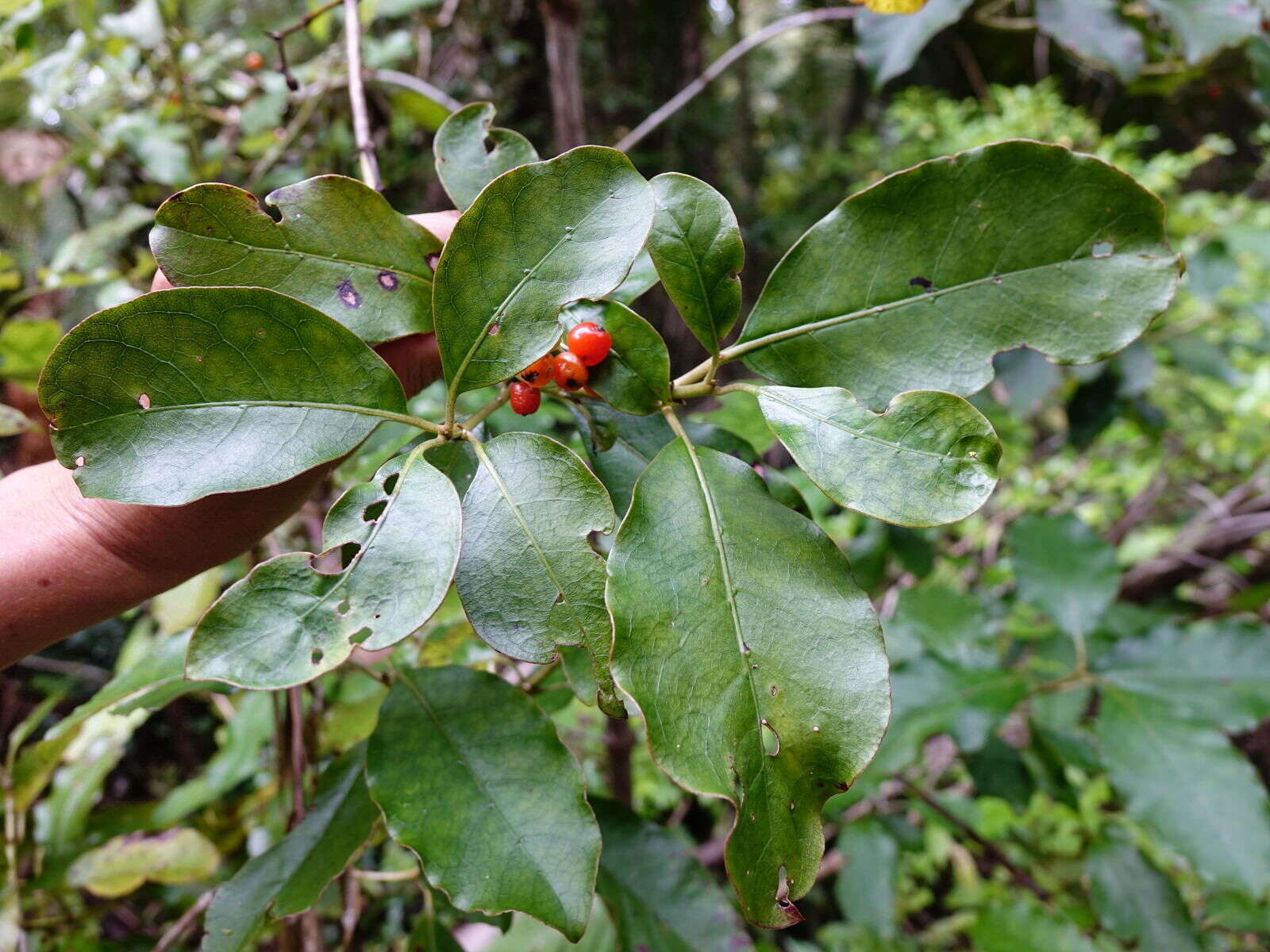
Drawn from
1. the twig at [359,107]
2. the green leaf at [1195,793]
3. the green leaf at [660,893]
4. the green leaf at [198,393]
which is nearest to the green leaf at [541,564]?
the green leaf at [198,393]

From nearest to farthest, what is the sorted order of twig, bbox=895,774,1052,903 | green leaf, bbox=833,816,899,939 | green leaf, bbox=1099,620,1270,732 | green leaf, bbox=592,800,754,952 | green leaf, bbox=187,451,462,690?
green leaf, bbox=187,451,462,690
green leaf, bbox=592,800,754,952
green leaf, bbox=1099,620,1270,732
twig, bbox=895,774,1052,903
green leaf, bbox=833,816,899,939

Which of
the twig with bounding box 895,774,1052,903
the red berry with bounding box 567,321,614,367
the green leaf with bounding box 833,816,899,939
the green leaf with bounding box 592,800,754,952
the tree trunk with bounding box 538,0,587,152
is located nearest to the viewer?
the red berry with bounding box 567,321,614,367

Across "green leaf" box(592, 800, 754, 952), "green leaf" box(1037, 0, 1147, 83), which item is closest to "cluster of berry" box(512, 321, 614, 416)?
"green leaf" box(592, 800, 754, 952)

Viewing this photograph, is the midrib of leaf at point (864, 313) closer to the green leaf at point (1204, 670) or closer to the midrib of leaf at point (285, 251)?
the midrib of leaf at point (285, 251)

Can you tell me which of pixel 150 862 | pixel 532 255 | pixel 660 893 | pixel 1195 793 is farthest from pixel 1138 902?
pixel 150 862

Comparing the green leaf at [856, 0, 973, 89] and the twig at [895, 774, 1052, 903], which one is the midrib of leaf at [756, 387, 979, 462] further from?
the twig at [895, 774, 1052, 903]

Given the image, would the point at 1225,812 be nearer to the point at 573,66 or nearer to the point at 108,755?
the point at 573,66

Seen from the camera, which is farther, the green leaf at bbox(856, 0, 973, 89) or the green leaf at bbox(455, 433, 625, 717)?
the green leaf at bbox(856, 0, 973, 89)
